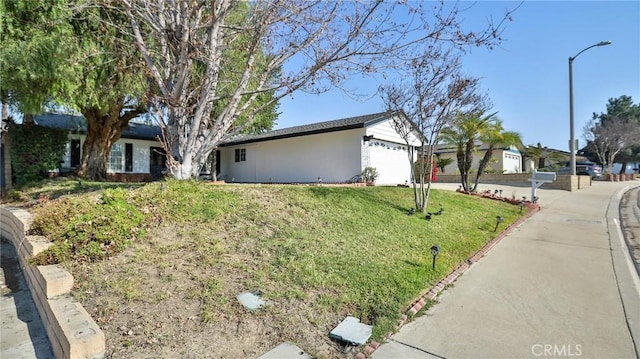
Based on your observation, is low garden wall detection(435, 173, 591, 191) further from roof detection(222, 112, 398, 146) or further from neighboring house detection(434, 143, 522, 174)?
roof detection(222, 112, 398, 146)

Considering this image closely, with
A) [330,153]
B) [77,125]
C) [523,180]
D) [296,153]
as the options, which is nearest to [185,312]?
[330,153]

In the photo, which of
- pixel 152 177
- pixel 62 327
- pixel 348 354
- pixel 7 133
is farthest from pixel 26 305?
pixel 152 177

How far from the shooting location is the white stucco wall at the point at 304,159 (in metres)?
15.2

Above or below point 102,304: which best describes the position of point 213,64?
above

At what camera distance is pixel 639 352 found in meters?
3.24

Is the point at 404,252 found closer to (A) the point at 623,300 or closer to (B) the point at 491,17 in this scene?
(A) the point at 623,300

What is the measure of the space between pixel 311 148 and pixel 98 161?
9300mm

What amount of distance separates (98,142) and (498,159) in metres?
28.7

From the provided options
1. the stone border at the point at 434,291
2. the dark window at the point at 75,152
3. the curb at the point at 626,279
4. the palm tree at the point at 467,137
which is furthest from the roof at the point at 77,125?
the curb at the point at 626,279

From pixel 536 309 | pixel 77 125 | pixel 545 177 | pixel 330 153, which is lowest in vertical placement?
pixel 536 309

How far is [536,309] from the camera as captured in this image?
165 inches

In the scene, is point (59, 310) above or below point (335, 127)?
below

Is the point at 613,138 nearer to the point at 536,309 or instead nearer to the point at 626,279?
the point at 626,279

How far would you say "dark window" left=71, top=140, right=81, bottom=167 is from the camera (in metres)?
17.2
